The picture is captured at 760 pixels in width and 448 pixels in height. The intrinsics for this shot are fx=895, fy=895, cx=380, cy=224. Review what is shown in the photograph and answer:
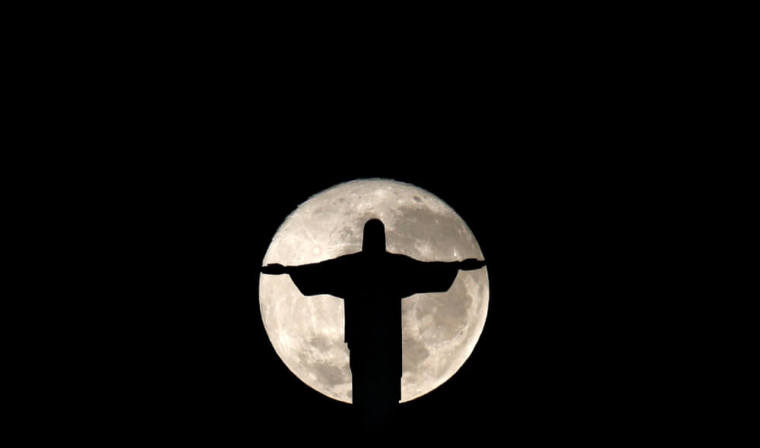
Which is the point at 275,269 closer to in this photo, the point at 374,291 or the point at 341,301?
the point at 341,301

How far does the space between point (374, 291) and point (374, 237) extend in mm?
380

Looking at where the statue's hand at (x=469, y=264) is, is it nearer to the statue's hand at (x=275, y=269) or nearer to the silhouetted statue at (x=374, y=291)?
the silhouetted statue at (x=374, y=291)

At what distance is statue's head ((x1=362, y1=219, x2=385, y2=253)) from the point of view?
632 centimetres

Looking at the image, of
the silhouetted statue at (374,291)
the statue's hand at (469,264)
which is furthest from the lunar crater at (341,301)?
the statue's hand at (469,264)

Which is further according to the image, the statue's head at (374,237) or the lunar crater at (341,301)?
the lunar crater at (341,301)

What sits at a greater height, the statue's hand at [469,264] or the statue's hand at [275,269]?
the statue's hand at [469,264]

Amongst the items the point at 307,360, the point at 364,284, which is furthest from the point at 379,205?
the point at 307,360

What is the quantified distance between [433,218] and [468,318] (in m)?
0.82

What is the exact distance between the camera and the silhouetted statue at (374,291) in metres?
6.31

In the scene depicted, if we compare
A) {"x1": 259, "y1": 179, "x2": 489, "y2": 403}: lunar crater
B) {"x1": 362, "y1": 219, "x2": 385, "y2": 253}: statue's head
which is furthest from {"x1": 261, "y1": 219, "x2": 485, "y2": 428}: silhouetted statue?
{"x1": 259, "y1": 179, "x2": 489, "y2": 403}: lunar crater

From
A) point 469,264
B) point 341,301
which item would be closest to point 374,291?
Answer: point 341,301

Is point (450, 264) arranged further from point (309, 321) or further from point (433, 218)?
point (309, 321)

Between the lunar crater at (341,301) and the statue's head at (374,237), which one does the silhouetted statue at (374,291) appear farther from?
the lunar crater at (341,301)

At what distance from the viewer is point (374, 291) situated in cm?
629
